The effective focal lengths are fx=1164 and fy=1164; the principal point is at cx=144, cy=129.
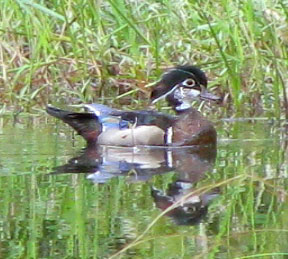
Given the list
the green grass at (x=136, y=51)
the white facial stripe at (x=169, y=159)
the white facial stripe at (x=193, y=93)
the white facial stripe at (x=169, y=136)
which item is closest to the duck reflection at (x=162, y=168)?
the white facial stripe at (x=169, y=159)

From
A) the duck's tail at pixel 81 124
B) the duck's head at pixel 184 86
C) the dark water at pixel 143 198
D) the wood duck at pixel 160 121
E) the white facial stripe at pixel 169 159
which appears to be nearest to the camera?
the dark water at pixel 143 198

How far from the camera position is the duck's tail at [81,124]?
746cm

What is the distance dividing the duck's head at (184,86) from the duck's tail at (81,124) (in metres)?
0.53

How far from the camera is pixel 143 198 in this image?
4.85 meters

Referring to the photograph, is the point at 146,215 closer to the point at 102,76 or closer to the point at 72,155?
the point at 72,155

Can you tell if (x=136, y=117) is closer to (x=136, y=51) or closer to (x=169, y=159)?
(x=136, y=51)

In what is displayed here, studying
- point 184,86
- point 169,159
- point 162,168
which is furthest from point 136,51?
point 162,168

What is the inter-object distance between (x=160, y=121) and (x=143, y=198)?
8.58 feet

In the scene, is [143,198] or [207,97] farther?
[207,97]

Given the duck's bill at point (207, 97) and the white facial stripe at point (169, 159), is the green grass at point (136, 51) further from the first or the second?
the white facial stripe at point (169, 159)

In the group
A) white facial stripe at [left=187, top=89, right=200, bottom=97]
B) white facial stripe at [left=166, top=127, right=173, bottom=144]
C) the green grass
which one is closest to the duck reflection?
white facial stripe at [left=166, top=127, right=173, bottom=144]

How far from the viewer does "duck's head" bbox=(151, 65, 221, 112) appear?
7703mm

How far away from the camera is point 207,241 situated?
3.81 m

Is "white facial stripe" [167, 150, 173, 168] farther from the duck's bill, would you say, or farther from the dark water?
the duck's bill
